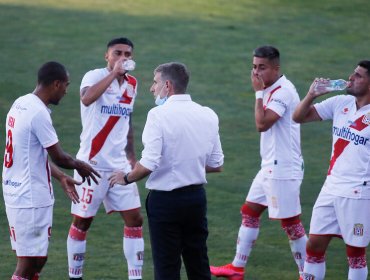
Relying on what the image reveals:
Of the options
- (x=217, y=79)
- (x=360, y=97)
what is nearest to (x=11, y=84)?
(x=217, y=79)

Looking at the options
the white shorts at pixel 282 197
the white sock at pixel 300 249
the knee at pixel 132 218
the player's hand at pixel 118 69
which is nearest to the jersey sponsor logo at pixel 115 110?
the player's hand at pixel 118 69

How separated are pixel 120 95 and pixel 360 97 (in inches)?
103

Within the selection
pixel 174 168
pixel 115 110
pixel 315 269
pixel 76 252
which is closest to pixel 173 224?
pixel 174 168

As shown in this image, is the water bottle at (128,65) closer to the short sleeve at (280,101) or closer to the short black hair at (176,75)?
the short sleeve at (280,101)

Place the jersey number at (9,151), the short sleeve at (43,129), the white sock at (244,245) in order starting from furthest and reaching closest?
the white sock at (244,245) → the jersey number at (9,151) → the short sleeve at (43,129)

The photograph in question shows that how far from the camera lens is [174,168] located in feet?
30.1

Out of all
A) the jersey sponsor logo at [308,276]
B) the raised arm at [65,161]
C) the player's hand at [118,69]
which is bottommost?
the jersey sponsor logo at [308,276]

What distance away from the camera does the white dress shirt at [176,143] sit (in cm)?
908

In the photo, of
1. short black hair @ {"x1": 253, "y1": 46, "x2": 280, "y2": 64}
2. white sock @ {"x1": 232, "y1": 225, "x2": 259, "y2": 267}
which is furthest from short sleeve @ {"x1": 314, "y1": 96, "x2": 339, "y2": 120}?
white sock @ {"x1": 232, "y1": 225, "x2": 259, "y2": 267}

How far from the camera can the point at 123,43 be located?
11.1 metres

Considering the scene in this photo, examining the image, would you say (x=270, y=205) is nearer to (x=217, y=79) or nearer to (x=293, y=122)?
(x=293, y=122)

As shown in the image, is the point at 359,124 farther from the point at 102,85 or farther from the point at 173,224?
the point at 102,85

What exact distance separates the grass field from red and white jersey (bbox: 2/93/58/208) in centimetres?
181

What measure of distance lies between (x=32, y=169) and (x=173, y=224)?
1.42 meters
